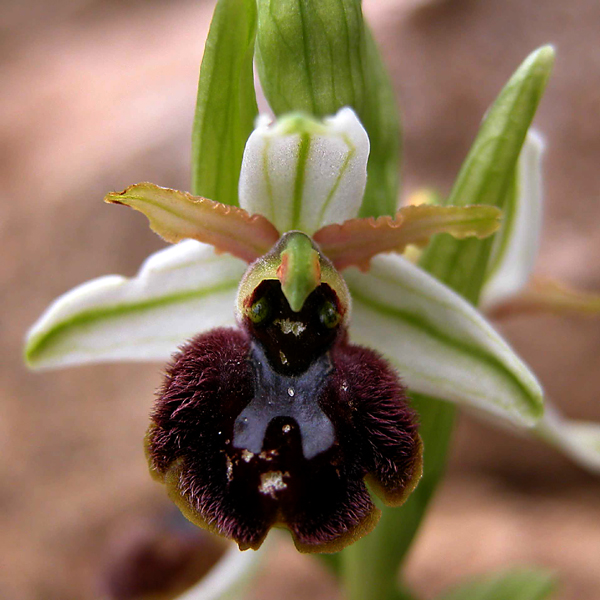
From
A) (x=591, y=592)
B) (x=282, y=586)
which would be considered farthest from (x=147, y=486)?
(x=591, y=592)

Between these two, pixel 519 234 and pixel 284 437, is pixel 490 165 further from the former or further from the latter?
pixel 284 437

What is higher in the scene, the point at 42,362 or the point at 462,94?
the point at 462,94

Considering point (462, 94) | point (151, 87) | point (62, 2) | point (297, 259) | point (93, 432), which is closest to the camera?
point (297, 259)

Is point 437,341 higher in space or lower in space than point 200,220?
lower

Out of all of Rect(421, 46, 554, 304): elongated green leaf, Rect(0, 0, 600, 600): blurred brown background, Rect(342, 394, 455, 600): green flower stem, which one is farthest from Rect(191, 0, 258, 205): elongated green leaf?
Rect(0, 0, 600, 600): blurred brown background

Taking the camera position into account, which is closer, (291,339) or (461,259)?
(291,339)

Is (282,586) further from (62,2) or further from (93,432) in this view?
(62,2)

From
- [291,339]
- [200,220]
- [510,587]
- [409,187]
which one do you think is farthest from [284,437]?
[409,187]

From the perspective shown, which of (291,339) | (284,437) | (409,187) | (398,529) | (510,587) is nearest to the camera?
(284,437)
